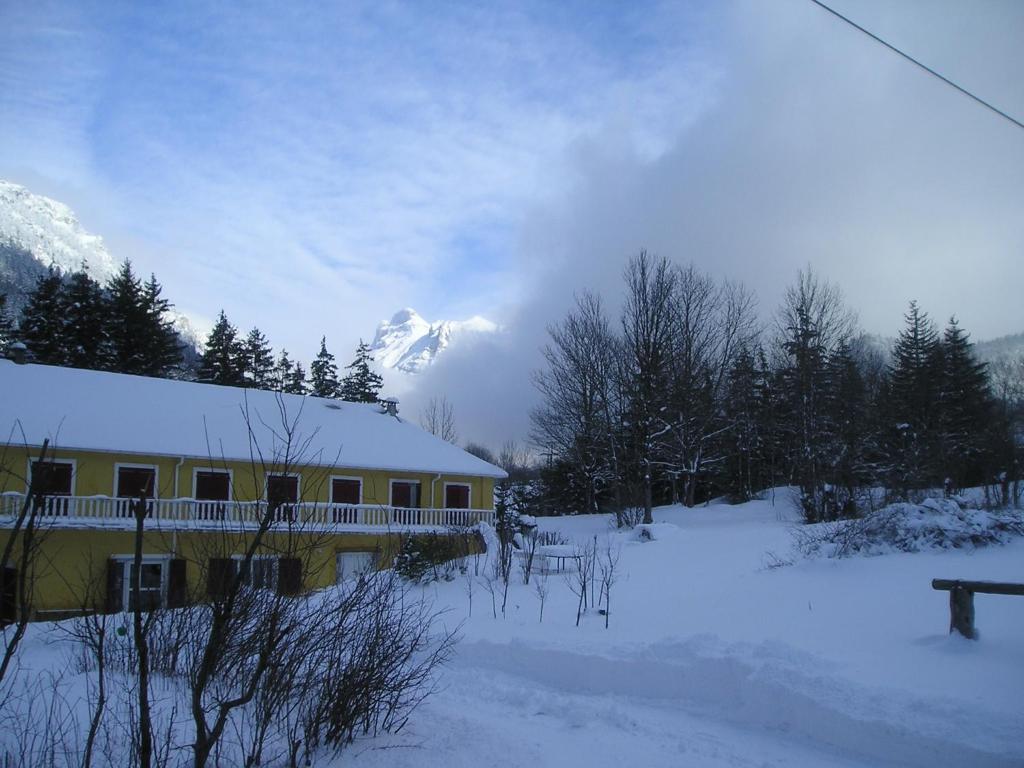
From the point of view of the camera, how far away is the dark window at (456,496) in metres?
29.6

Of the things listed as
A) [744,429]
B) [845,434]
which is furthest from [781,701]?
[744,429]

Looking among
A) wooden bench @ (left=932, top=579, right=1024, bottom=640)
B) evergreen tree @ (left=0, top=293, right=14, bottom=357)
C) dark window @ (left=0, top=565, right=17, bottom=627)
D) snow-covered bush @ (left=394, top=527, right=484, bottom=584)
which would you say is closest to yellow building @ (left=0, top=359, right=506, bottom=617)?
snow-covered bush @ (left=394, top=527, right=484, bottom=584)

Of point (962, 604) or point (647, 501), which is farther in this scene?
point (647, 501)

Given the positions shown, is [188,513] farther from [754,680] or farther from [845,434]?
[845,434]

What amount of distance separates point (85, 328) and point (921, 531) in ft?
148

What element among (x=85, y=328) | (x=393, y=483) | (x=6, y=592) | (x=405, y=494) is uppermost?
(x=85, y=328)

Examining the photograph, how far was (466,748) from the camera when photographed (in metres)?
6.21

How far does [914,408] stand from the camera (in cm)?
4288

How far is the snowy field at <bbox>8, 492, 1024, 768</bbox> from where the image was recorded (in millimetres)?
6227

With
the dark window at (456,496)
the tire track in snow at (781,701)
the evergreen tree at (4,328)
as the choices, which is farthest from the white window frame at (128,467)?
the evergreen tree at (4,328)

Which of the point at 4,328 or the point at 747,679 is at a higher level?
the point at 4,328

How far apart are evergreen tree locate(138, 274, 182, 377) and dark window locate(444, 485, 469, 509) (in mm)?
25445

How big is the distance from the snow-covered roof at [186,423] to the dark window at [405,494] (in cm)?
108

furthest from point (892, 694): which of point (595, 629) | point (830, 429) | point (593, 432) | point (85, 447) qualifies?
point (593, 432)
